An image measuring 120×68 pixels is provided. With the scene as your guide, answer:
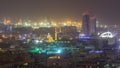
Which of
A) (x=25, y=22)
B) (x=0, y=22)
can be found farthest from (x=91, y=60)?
(x=25, y=22)

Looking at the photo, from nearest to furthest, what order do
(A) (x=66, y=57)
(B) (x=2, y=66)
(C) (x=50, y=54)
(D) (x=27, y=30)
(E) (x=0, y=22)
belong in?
(B) (x=2, y=66) < (A) (x=66, y=57) < (C) (x=50, y=54) < (D) (x=27, y=30) < (E) (x=0, y=22)

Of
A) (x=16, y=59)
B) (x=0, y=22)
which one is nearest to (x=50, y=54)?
(x=16, y=59)

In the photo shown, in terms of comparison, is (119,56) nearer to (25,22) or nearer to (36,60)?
(36,60)

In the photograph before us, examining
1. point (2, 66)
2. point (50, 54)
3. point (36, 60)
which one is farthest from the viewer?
point (50, 54)

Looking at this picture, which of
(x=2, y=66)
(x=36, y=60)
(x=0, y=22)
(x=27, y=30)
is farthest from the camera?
(x=0, y=22)

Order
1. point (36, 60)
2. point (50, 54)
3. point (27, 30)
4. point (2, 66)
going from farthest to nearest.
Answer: point (27, 30)
point (50, 54)
point (36, 60)
point (2, 66)

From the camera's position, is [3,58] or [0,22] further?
[0,22]

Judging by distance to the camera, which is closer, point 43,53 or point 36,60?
point 36,60

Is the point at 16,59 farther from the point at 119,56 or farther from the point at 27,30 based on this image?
the point at 27,30

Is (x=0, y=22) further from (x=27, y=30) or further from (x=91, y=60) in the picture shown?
(x=91, y=60)
